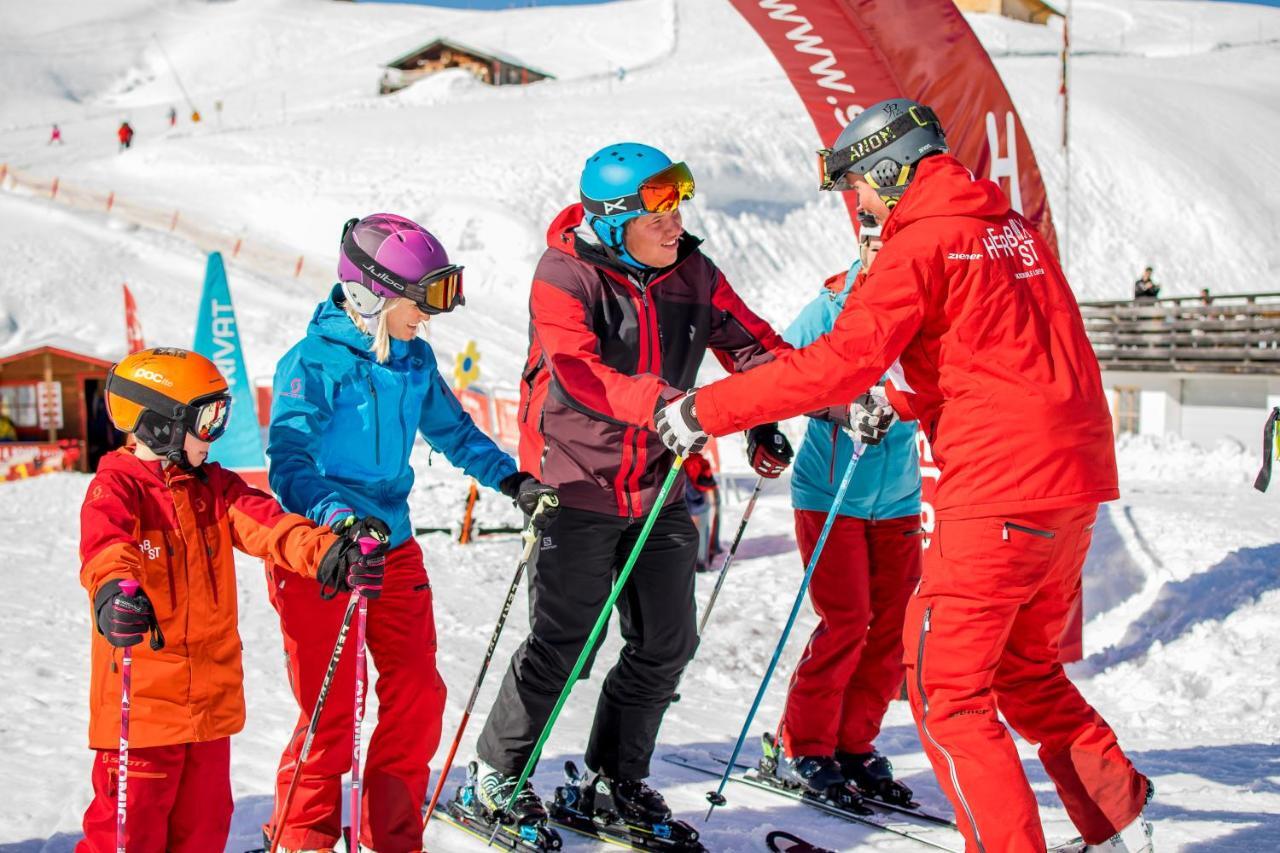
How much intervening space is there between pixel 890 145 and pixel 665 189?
0.78m

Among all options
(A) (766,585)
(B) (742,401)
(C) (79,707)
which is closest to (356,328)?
(B) (742,401)

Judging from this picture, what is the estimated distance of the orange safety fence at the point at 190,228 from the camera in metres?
27.9

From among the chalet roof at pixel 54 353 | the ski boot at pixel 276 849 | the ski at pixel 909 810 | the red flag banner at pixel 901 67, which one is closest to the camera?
the ski boot at pixel 276 849

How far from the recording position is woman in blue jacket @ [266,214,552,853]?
356cm

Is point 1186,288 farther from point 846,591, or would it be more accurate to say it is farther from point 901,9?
point 846,591

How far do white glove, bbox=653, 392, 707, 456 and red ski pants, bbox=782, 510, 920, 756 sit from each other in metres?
1.31

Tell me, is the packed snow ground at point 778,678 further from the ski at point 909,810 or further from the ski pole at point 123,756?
the ski pole at point 123,756

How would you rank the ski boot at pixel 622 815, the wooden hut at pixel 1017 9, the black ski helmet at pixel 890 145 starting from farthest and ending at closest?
1. the wooden hut at pixel 1017 9
2. the ski boot at pixel 622 815
3. the black ski helmet at pixel 890 145

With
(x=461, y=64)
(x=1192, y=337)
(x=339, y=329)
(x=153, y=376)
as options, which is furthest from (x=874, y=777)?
(x=461, y=64)

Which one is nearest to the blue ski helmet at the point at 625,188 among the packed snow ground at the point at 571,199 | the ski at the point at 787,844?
the ski at the point at 787,844

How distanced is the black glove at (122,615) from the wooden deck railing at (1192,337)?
693 inches

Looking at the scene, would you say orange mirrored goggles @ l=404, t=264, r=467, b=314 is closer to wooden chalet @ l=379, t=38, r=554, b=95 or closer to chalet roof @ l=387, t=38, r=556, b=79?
wooden chalet @ l=379, t=38, r=554, b=95

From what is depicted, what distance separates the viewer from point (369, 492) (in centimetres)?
373

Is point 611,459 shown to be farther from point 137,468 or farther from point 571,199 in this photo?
point 571,199
